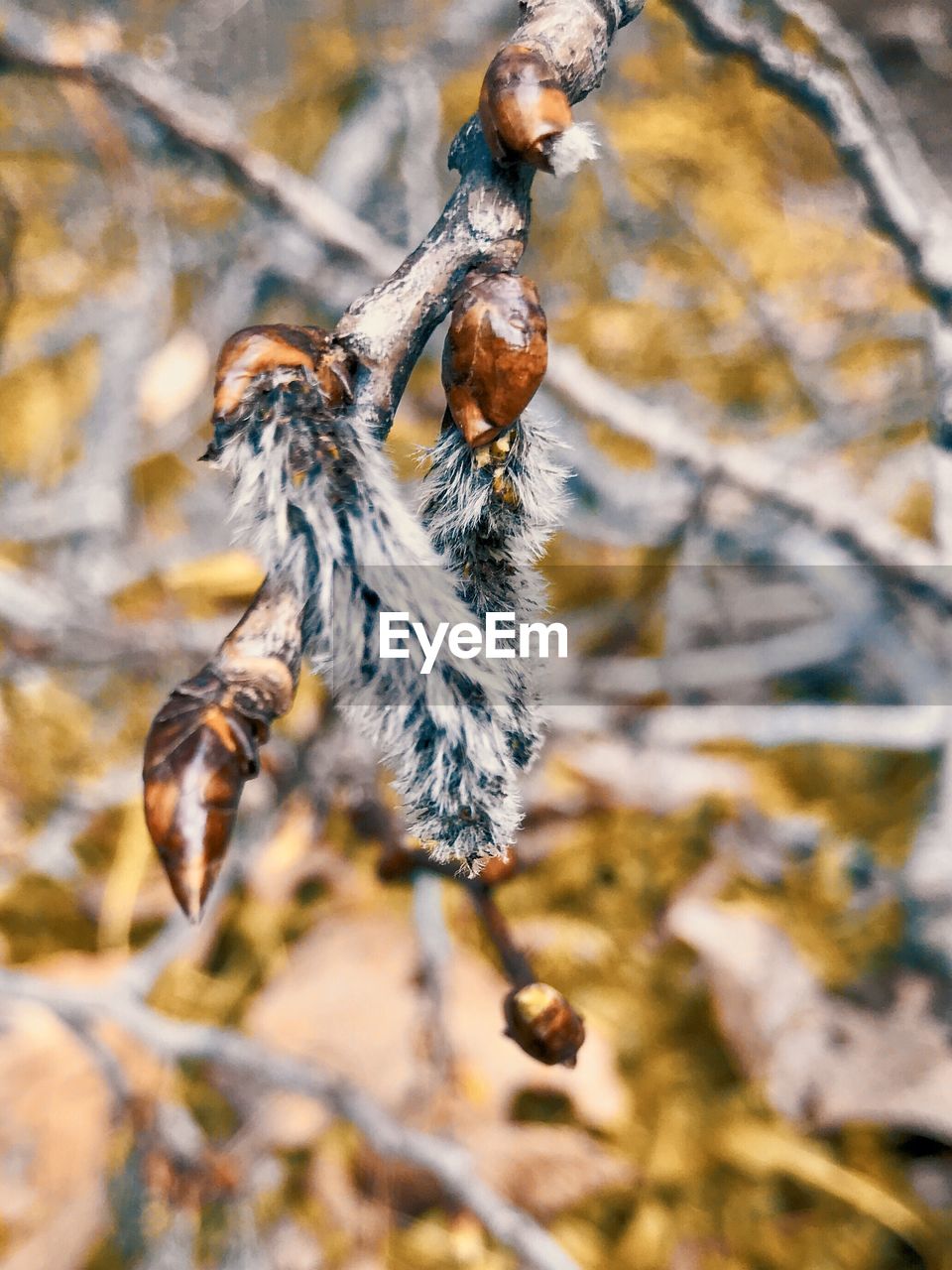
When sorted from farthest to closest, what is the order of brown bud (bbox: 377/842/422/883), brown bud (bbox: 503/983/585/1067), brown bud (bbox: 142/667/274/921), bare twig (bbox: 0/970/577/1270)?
bare twig (bbox: 0/970/577/1270) < brown bud (bbox: 377/842/422/883) < brown bud (bbox: 503/983/585/1067) < brown bud (bbox: 142/667/274/921)

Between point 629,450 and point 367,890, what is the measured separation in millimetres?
763

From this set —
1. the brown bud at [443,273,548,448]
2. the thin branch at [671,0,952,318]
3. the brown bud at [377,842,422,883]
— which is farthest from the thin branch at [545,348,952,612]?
the brown bud at [443,273,548,448]

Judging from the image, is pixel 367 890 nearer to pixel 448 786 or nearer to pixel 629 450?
pixel 629 450

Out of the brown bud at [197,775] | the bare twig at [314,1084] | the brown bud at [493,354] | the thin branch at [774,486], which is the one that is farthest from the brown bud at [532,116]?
the bare twig at [314,1084]

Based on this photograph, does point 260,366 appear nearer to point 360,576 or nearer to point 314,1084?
point 360,576

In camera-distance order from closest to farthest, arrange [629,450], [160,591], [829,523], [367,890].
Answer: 1. [829,523]
2. [367,890]
3. [160,591]
4. [629,450]

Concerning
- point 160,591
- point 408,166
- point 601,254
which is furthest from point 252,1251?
point 601,254

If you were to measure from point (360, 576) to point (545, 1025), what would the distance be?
0.56ft

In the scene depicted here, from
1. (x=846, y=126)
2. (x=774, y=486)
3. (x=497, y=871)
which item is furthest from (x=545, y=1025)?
(x=774, y=486)

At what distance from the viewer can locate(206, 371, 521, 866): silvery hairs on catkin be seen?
180 mm

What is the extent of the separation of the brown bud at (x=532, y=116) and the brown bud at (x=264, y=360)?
7 centimetres

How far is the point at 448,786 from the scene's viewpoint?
7.5 inches

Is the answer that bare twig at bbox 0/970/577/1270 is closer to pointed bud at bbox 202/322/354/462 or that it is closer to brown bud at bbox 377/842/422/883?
brown bud at bbox 377/842/422/883

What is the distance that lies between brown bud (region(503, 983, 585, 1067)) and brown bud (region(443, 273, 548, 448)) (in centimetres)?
19
